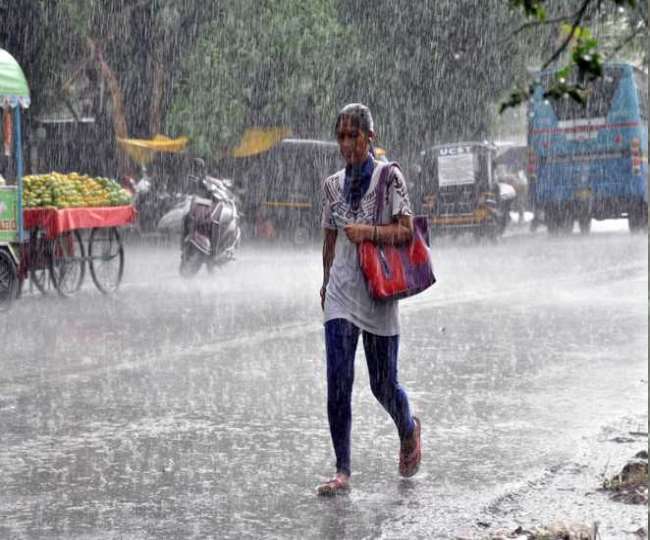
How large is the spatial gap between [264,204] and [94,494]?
21073 mm

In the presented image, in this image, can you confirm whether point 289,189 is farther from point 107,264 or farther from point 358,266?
point 358,266

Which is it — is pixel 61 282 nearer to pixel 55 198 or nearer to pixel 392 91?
pixel 55 198

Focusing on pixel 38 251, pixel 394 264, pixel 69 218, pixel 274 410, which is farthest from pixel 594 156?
pixel 394 264

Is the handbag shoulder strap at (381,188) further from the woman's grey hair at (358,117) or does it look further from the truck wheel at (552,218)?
the truck wheel at (552,218)

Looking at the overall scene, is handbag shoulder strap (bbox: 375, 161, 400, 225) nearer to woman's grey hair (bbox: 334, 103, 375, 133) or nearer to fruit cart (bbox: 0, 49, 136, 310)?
woman's grey hair (bbox: 334, 103, 375, 133)

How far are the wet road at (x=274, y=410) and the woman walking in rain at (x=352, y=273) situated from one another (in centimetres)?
39

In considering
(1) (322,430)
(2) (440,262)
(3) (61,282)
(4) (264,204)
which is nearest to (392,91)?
(4) (264,204)

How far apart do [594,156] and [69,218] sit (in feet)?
59.4

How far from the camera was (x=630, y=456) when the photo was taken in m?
6.41

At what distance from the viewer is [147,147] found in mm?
31203

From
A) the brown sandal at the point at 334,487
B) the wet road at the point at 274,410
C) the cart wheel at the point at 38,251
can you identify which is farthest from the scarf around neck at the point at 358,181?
the cart wheel at the point at 38,251

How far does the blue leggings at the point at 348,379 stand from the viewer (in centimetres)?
567

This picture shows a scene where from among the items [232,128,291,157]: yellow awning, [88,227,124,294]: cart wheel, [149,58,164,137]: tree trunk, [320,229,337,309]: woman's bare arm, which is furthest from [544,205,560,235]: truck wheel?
[320,229,337,309]: woman's bare arm

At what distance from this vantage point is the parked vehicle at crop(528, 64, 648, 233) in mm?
29203
